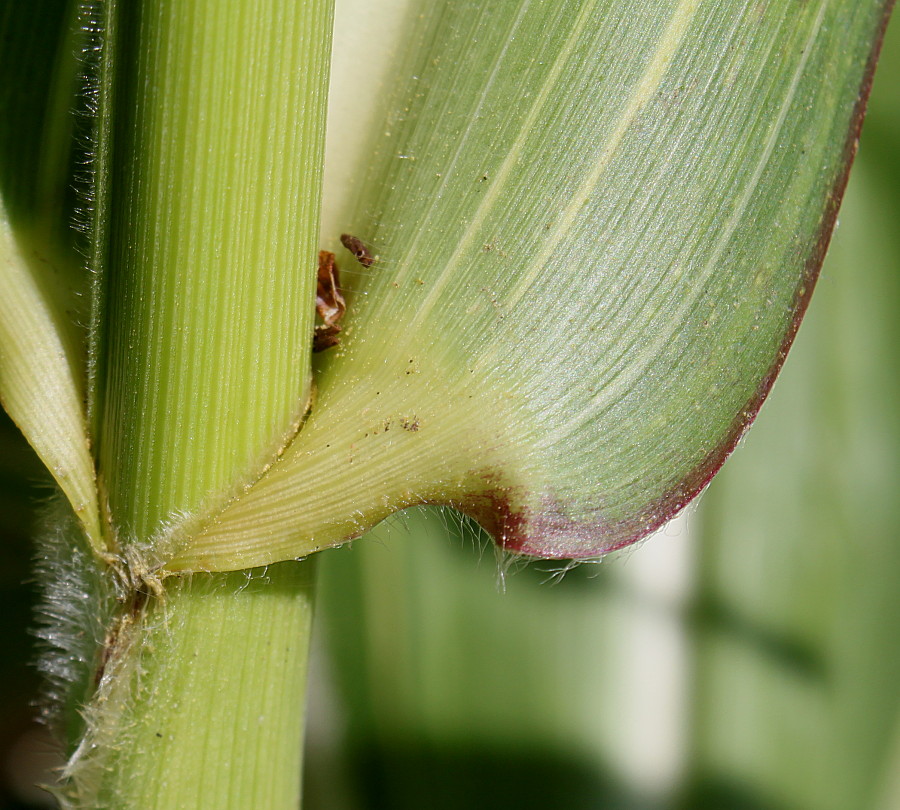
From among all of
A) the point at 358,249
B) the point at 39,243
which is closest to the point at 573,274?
the point at 358,249

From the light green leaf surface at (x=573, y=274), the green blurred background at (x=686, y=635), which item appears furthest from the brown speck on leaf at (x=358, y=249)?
the green blurred background at (x=686, y=635)

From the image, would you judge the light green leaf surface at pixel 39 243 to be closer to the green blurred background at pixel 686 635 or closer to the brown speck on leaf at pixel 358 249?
the brown speck on leaf at pixel 358 249

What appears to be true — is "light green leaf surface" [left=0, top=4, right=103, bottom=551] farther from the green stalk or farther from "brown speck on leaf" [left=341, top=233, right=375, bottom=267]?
"brown speck on leaf" [left=341, top=233, right=375, bottom=267]

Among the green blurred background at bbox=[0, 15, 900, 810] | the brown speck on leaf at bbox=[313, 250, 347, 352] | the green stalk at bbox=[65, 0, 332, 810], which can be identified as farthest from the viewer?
the green blurred background at bbox=[0, 15, 900, 810]

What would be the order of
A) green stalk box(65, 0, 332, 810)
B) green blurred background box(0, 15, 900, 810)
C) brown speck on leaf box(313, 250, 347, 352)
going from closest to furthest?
1. green stalk box(65, 0, 332, 810)
2. brown speck on leaf box(313, 250, 347, 352)
3. green blurred background box(0, 15, 900, 810)

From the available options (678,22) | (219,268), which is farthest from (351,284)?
(678,22)

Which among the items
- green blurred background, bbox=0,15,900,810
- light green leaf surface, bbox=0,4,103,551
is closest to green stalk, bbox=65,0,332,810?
light green leaf surface, bbox=0,4,103,551

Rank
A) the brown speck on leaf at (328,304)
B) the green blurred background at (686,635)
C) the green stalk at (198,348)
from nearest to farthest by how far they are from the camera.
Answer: the green stalk at (198,348), the brown speck on leaf at (328,304), the green blurred background at (686,635)
